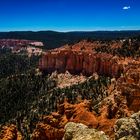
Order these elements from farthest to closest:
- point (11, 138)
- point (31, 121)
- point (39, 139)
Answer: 1. point (31, 121)
2. point (11, 138)
3. point (39, 139)

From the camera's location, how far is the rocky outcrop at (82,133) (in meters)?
18.9

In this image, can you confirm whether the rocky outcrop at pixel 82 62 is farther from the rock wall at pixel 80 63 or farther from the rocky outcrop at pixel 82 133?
the rocky outcrop at pixel 82 133

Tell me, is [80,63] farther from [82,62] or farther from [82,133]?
[82,133]

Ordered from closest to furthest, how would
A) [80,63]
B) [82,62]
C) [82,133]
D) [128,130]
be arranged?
[82,133]
[128,130]
[82,62]
[80,63]

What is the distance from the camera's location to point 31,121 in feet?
328

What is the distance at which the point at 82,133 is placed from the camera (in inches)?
791

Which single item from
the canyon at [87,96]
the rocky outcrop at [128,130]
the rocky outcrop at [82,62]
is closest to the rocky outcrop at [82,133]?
the canyon at [87,96]

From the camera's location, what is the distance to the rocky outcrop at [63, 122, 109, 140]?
18898mm

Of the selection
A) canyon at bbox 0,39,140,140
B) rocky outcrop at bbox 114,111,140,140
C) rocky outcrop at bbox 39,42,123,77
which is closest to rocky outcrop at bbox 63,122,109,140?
canyon at bbox 0,39,140,140

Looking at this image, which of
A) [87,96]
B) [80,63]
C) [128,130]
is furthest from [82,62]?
[128,130]

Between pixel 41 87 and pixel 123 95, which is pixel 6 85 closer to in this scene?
pixel 41 87

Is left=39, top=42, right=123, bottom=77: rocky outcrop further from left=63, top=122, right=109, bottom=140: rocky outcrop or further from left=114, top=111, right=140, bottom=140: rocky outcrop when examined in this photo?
left=63, top=122, right=109, bottom=140: rocky outcrop

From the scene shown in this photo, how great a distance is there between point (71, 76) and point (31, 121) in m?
61.4

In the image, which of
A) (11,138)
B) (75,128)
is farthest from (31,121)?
(75,128)
